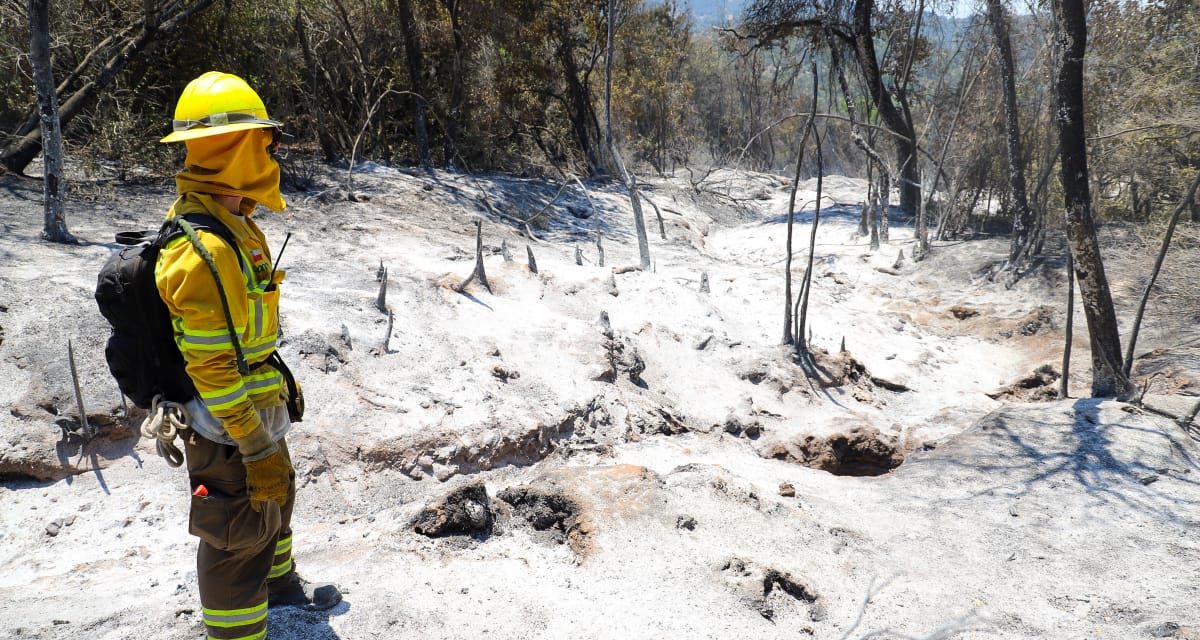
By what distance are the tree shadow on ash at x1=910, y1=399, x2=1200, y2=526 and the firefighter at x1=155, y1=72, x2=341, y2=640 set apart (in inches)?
153

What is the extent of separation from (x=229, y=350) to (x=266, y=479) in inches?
16.4

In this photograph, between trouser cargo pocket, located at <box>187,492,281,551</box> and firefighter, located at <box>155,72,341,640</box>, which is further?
trouser cargo pocket, located at <box>187,492,281,551</box>

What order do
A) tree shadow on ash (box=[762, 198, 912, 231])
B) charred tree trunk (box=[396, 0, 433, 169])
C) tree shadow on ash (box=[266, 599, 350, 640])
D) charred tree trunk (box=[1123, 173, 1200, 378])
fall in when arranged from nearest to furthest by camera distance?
1. tree shadow on ash (box=[266, 599, 350, 640])
2. charred tree trunk (box=[1123, 173, 1200, 378])
3. charred tree trunk (box=[396, 0, 433, 169])
4. tree shadow on ash (box=[762, 198, 912, 231])

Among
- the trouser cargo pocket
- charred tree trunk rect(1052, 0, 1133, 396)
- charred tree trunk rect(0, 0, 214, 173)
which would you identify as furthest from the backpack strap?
charred tree trunk rect(0, 0, 214, 173)

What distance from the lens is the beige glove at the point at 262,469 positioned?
218cm

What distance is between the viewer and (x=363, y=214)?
870cm

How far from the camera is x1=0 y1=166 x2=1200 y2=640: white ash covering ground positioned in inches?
119

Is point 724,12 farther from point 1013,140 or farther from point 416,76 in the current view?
point 1013,140

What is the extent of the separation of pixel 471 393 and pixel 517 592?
6.65ft

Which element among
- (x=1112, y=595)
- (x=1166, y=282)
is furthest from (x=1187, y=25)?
(x=1112, y=595)

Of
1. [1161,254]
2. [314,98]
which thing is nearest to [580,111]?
[314,98]

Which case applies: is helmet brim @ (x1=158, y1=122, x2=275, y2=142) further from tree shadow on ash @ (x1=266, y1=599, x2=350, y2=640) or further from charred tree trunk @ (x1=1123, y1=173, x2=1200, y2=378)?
charred tree trunk @ (x1=1123, y1=173, x2=1200, y2=378)

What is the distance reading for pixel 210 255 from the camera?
6.68 feet

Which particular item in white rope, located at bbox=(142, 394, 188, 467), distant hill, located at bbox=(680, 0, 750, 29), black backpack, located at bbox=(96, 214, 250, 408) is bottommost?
white rope, located at bbox=(142, 394, 188, 467)
